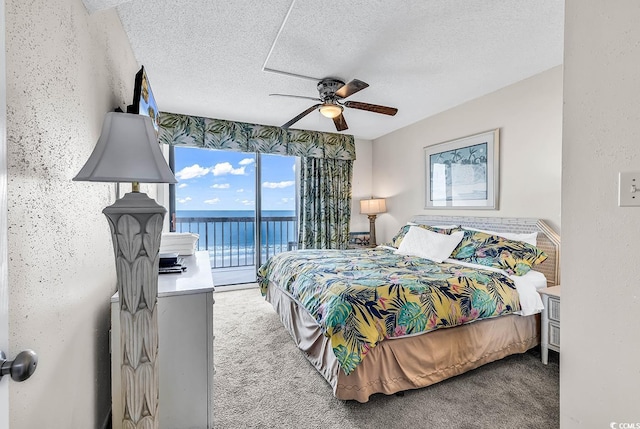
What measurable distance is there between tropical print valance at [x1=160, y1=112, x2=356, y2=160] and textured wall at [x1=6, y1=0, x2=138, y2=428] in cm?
238

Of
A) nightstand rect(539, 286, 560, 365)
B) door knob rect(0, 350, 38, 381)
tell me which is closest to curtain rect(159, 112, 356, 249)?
nightstand rect(539, 286, 560, 365)

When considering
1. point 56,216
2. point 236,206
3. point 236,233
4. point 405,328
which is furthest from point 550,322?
point 236,233

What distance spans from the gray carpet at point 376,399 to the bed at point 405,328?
3.4 inches

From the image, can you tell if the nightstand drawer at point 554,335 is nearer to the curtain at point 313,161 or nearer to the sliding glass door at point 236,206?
the curtain at point 313,161

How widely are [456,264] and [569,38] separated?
6.63 feet

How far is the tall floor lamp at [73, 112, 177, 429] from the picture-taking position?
3.55 feet

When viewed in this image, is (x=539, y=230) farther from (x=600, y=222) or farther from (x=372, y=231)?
(x=372, y=231)

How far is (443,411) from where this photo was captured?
1771 millimetres

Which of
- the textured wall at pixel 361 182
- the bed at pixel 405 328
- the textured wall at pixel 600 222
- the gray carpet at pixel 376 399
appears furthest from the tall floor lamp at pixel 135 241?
the textured wall at pixel 361 182

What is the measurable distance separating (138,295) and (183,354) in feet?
1.84

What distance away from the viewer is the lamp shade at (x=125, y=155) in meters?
1.05

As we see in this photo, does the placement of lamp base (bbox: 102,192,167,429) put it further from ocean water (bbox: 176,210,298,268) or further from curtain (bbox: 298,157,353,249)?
ocean water (bbox: 176,210,298,268)

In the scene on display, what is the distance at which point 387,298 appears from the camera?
1.91 metres

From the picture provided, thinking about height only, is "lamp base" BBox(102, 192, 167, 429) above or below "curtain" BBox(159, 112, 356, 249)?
below
